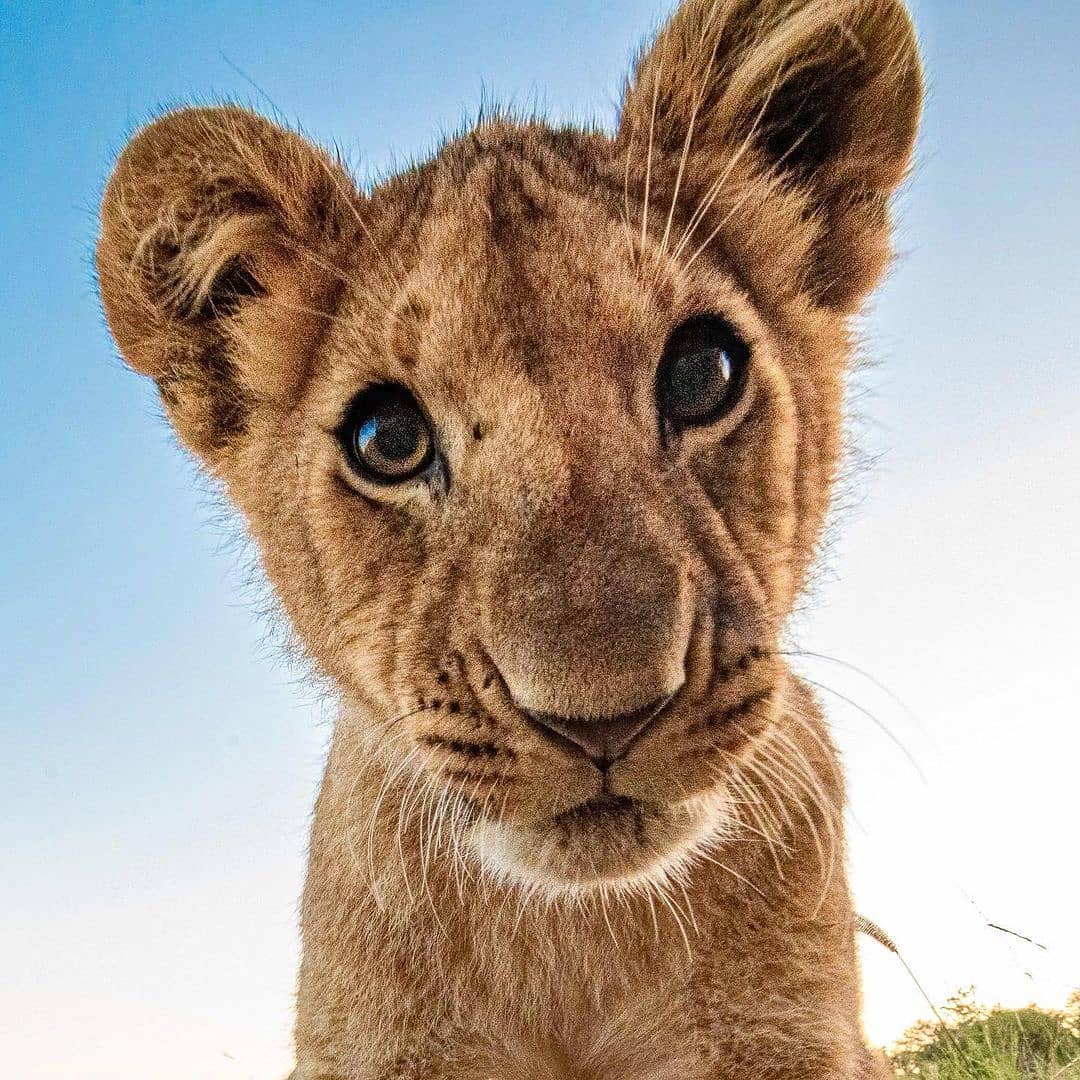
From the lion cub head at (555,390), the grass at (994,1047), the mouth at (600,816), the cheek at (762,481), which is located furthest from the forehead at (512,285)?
the grass at (994,1047)

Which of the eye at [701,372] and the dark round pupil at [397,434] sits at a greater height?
the eye at [701,372]

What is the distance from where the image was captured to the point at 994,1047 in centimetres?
524

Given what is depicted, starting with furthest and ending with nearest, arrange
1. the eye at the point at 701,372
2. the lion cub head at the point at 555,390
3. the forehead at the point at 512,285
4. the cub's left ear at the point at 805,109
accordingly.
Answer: the cub's left ear at the point at 805,109, the eye at the point at 701,372, the forehead at the point at 512,285, the lion cub head at the point at 555,390

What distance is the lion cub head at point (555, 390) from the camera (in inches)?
111

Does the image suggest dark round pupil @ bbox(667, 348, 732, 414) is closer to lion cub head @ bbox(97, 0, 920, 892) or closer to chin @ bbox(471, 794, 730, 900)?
lion cub head @ bbox(97, 0, 920, 892)

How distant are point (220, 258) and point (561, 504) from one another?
184cm

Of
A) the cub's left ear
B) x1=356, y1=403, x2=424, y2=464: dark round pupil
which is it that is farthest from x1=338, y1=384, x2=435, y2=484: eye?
the cub's left ear

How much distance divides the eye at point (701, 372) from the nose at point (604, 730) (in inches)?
37.4

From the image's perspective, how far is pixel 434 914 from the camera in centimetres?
370

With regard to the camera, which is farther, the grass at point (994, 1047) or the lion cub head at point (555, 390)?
the grass at point (994, 1047)

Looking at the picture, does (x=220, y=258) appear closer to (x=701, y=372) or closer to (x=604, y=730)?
(x=701, y=372)

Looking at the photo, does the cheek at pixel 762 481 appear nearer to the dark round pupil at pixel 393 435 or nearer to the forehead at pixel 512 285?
the forehead at pixel 512 285

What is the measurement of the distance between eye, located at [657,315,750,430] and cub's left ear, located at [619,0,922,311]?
0.63 metres

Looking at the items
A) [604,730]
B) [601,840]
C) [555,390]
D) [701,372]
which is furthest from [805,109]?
[601,840]
